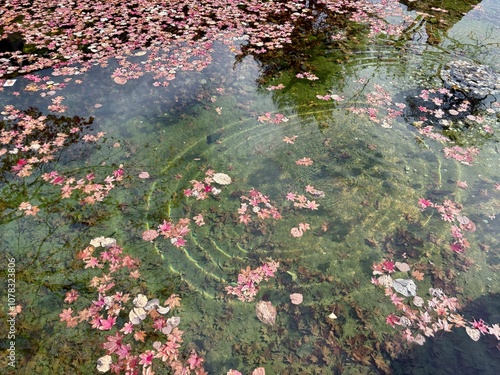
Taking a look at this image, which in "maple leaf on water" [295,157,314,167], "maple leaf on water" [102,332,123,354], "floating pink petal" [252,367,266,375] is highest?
"maple leaf on water" [295,157,314,167]

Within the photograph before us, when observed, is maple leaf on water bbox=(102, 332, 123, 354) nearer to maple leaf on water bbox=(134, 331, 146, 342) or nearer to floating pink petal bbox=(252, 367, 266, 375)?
maple leaf on water bbox=(134, 331, 146, 342)

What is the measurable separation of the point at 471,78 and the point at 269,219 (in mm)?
5325

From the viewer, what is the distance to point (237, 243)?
3791 mm

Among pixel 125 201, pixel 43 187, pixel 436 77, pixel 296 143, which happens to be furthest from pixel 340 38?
pixel 43 187

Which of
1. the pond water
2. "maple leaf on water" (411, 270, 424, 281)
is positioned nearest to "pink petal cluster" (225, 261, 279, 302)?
the pond water

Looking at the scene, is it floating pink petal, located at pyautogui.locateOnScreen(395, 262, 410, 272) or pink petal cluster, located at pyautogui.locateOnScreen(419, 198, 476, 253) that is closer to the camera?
floating pink petal, located at pyautogui.locateOnScreen(395, 262, 410, 272)

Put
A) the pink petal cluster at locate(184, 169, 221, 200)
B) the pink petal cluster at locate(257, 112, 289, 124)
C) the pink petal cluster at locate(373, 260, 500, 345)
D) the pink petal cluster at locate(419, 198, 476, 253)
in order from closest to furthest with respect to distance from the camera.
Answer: the pink petal cluster at locate(373, 260, 500, 345) → the pink petal cluster at locate(419, 198, 476, 253) → the pink petal cluster at locate(184, 169, 221, 200) → the pink petal cluster at locate(257, 112, 289, 124)

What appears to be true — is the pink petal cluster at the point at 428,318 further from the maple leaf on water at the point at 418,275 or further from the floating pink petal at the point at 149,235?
the floating pink petal at the point at 149,235

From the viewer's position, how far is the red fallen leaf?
3.18m

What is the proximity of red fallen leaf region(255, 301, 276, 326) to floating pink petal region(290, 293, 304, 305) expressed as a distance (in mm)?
219

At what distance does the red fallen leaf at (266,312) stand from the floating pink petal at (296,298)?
0.22 metres

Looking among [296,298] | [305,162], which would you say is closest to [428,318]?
[296,298]

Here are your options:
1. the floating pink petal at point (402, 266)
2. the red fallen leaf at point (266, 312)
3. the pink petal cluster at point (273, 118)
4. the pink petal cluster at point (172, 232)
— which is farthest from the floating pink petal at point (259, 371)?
the pink petal cluster at point (273, 118)

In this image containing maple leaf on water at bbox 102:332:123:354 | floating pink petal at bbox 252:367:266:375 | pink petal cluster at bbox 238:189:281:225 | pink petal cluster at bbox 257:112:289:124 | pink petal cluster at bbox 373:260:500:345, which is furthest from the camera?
pink petal cluster at bbox 257:112:289:124
